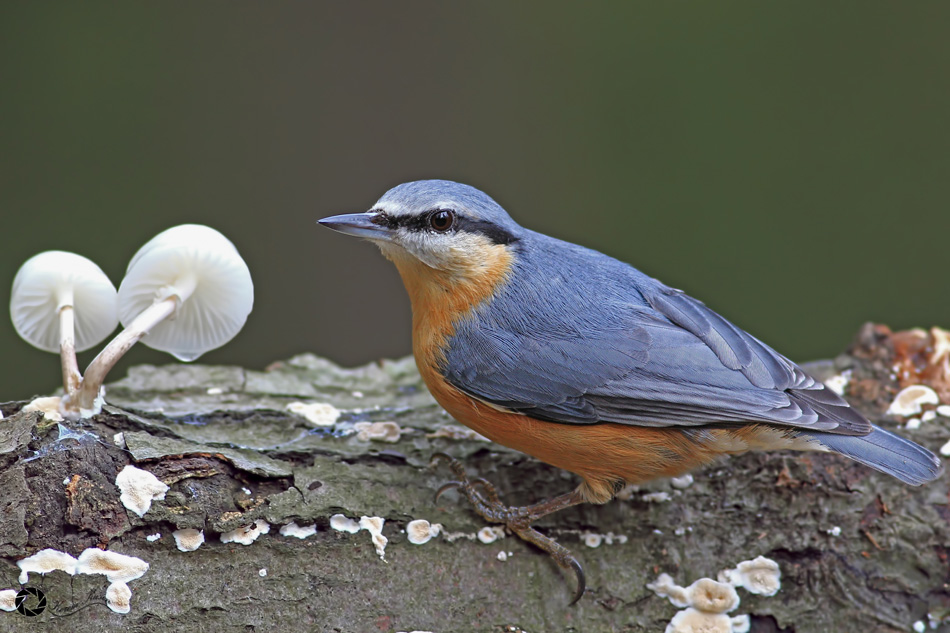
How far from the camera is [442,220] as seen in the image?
2686 millimetres

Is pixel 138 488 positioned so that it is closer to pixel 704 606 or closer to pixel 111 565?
pixel 111 565

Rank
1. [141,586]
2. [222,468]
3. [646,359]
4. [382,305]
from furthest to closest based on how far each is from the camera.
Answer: [382,305]
[646,359]
[222,468]
[141,586]

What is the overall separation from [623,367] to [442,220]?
0.79m

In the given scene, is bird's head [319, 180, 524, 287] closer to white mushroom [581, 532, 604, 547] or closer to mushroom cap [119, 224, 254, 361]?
mushroom cap [119, 224, 254, 361]

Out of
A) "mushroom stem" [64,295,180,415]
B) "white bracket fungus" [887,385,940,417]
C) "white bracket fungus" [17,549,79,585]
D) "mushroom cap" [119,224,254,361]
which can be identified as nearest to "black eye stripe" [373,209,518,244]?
"mushroom cap" [119,224,254,361]

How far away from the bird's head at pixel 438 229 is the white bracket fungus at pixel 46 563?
124cm

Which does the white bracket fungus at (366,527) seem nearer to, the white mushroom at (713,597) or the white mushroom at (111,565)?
the white mushroom at (111,565)

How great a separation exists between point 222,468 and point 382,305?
363cm

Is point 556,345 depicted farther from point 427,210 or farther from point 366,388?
point 366,388

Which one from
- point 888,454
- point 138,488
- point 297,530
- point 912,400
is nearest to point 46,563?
point 138,488

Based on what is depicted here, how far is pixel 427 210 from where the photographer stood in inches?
Answer: 105

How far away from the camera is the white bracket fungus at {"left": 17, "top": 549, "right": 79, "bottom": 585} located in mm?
2074

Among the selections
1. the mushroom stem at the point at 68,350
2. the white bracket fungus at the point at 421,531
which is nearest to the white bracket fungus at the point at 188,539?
the mushroom stem at the point at 68,350

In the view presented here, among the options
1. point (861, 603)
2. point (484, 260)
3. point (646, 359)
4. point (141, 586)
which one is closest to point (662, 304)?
point (646, 359)
